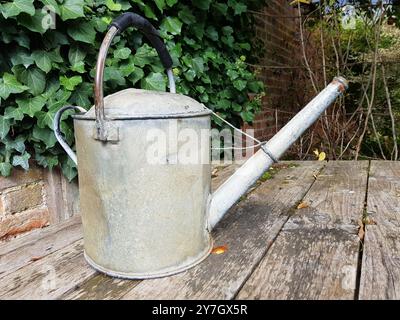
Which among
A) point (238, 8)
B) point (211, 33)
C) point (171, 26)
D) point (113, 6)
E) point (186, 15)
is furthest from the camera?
point (238, 8)

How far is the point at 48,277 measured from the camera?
688 millimetres

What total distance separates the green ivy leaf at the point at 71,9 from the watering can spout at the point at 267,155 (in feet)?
2.19

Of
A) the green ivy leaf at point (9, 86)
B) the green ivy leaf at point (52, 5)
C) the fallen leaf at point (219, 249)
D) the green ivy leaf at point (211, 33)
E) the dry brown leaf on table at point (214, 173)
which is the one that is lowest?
the fallen leaf at point (219, 249)

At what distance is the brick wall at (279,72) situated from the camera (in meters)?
2.78

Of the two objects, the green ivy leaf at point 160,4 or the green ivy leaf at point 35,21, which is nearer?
the green ivy leaf at point 35,21

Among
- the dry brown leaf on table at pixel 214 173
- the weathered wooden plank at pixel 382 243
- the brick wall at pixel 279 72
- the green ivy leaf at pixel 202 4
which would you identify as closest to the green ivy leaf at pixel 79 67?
the dry brown leaf on table at pixel 214 173

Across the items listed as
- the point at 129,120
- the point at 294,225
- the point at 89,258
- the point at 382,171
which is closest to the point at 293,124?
the point at 294,225

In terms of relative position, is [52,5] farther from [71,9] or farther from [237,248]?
[237,248]

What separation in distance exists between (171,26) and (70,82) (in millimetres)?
582

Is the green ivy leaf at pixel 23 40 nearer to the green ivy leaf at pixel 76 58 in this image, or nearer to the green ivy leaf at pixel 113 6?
the green ivy leaf at pixel 76 58

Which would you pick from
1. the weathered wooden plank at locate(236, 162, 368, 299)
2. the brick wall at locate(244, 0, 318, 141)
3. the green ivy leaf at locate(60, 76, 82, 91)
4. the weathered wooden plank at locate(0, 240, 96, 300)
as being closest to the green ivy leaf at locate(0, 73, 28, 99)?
the green ivy leaf at locate(60, 76, 82, 91)

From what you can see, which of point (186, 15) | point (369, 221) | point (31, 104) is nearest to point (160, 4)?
point (186, 15)

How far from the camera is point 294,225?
0.91 meters
